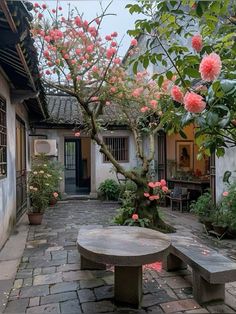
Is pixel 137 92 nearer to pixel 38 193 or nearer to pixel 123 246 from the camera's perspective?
pixel 38 193

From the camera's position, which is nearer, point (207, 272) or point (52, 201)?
point (207, 272)

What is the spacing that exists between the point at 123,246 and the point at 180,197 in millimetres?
6422

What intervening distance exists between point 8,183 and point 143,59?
4.52m

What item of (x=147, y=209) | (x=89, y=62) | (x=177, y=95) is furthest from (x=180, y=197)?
(x=177, y=95)

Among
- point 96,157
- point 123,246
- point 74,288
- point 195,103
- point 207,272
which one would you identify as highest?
point 195,103


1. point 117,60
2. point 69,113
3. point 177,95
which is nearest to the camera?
point 177,95

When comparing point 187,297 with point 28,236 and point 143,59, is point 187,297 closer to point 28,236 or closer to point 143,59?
point 143,59

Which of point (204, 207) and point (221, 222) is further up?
point (204, 207)

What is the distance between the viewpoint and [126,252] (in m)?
2.86

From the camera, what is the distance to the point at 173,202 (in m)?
9.73

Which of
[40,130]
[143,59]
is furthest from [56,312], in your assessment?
[40,130]

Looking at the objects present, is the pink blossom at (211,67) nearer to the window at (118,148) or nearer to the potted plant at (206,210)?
the potted plant at (206,210)

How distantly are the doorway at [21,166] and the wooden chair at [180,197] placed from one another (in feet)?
14.9

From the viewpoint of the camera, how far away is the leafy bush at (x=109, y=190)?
11.4 m
